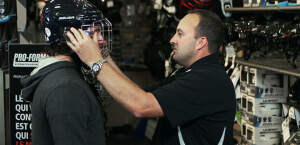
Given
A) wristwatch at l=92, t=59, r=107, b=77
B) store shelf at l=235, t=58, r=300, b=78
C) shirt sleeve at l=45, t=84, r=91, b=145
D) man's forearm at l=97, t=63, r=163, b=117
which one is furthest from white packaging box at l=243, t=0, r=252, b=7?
shirt sleeve at l=45, t=84, r=91, b=145

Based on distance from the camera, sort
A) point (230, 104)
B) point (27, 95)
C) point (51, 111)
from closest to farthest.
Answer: point (51, 111) < point (27, 95) < point (230, 104)

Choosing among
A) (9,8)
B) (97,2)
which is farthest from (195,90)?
(97,2)

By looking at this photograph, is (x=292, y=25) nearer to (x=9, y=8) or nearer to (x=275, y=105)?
(x=275, y=105)

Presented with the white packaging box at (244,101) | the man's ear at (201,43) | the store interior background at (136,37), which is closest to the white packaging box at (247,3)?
the store interior background at (136,37)

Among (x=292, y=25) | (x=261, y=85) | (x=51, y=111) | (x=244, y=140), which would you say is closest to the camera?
(x=51, y=111)

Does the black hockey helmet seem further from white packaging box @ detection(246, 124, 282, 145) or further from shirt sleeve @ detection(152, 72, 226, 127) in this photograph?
white packaging box @ detection(246, 124, 282, 145)

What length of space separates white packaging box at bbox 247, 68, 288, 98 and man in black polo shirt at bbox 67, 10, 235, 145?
6.85ft

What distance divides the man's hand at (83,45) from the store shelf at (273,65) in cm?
194

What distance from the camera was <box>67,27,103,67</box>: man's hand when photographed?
191 centimetres

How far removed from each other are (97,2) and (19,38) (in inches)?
66.4

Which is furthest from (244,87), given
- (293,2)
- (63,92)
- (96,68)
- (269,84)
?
(63,92)

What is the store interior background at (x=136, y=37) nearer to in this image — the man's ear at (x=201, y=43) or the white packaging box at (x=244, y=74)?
the white packaging box at (x=244, y=74)

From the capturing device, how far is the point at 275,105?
4.40 metres

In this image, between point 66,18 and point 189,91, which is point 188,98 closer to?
point 189,91
